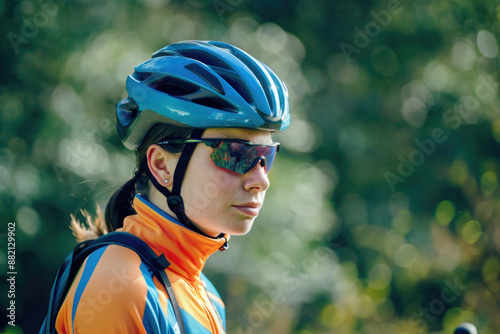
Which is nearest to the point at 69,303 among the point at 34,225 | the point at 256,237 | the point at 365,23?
the point at 34,225

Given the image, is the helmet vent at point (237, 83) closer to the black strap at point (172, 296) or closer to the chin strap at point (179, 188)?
the chin strap at point (179, 188)

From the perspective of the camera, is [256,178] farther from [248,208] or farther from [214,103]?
[214,103]

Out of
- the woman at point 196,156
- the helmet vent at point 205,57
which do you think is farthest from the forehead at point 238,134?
the helmet vent at point 205,57

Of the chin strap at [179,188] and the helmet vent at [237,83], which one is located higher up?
the helmet vent at [237,83]

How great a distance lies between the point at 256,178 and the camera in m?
2.40

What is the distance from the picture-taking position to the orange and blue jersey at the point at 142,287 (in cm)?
193

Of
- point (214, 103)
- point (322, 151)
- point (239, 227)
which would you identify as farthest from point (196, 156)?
point (322, 151)

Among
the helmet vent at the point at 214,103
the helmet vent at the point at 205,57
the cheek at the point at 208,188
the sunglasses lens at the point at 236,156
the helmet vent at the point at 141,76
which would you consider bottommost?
the cheek at the point at 208,188

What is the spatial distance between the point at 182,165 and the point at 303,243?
5962mm

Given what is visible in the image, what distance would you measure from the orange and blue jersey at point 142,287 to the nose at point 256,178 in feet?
0.99

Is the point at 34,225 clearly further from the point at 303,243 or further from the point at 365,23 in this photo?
the point at 365,23

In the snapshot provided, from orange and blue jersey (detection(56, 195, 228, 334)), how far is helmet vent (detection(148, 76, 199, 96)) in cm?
53

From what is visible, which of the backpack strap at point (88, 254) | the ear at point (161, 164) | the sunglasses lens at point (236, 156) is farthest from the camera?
the ear at point (161, 164)

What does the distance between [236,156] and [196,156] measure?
0.61 feet
